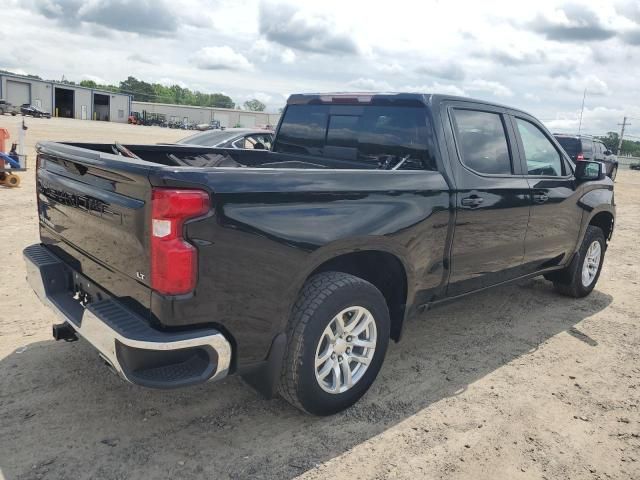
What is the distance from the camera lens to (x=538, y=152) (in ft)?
15.6

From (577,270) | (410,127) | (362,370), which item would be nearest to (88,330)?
(362,370)

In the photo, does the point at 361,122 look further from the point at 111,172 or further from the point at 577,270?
the point at 577,270

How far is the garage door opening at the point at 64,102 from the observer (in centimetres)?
7281

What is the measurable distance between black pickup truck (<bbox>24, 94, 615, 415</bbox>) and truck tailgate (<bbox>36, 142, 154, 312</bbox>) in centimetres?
1

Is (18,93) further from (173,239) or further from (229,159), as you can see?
(173,239)

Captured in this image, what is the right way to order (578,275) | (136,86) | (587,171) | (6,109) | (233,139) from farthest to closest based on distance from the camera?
1. (136,86)
2. (6,109)
3. (233,139)
4. (578,275)
5. (587,171)

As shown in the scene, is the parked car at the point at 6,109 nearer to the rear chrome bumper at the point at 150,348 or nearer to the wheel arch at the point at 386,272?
the wheel arch at the point at 386,272

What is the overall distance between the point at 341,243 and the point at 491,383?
1.67m

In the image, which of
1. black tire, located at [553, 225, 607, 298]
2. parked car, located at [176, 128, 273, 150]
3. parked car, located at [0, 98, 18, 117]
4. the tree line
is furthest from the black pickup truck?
the tree line

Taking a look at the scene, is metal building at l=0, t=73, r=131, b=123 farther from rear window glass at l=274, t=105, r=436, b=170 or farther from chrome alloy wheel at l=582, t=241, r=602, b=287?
chrome alloy wheel at l=582, t=241, r=602, b=287

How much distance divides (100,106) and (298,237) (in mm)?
84612

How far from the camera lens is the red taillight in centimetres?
235

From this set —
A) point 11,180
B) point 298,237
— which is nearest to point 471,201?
point 298,237

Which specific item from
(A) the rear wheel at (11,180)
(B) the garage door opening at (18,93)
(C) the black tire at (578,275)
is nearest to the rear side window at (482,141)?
(C) the black tire at (578,275)
